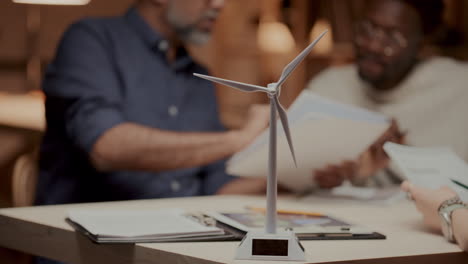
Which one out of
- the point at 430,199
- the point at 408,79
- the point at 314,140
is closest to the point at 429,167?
the point at 430,199

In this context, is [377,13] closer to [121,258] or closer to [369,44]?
[369,44]

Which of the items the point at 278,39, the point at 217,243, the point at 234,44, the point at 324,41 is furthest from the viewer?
the point at 234,44

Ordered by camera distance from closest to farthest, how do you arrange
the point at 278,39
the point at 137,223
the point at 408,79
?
the point at 137,223 < the point at 408,79 < the point at 278,39

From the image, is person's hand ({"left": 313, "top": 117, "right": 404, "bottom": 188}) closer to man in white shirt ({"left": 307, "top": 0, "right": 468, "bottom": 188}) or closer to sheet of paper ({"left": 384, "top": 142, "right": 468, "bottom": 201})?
sheet of paper ({"left": 384, "top": 142, "right": 468, "bottom": 201})

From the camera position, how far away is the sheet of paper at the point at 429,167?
1.51 metres

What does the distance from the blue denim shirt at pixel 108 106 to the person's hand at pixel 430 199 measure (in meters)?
0.90

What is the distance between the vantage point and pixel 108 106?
81.0 inches

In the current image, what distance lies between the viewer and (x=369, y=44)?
2686mm

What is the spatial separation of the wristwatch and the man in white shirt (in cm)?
138

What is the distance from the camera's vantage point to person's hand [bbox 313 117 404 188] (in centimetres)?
190

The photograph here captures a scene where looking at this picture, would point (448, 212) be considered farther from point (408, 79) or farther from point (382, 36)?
point (408, 79)

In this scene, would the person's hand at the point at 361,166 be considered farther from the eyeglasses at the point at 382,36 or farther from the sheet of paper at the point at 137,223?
the eyeglasses at the point at 382,36

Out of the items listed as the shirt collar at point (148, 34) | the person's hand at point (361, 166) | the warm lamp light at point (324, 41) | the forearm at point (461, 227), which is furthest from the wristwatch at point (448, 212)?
the warm lamp light at point (324, 41)

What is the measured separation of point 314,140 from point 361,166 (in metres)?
0.32
